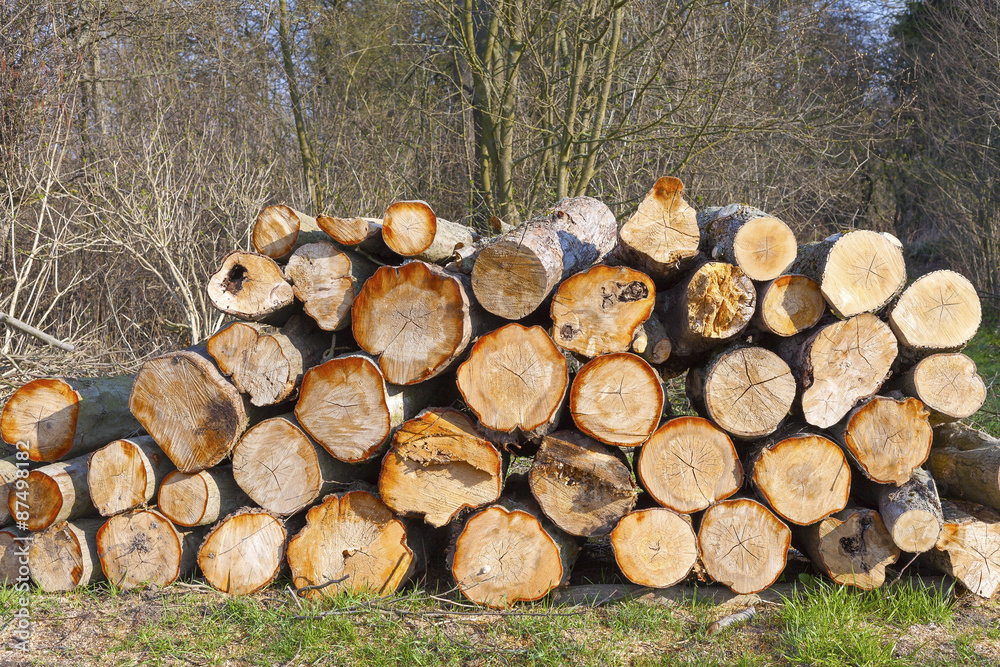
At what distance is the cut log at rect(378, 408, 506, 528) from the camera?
2822mm

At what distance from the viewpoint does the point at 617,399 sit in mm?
2758

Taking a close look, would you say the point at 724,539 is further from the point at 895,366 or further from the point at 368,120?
the point at 368,120

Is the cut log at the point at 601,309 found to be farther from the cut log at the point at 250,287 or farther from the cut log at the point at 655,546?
the cut log at the point at 250,287

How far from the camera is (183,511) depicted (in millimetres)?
2979

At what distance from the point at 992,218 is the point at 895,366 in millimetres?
7753

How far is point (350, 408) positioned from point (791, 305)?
1.91m

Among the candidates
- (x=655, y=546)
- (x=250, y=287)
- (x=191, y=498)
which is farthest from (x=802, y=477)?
(x=191, y=498)

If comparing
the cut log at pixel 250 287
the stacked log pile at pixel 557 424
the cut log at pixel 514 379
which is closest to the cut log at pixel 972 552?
the stacked log pile at pixel 557 424

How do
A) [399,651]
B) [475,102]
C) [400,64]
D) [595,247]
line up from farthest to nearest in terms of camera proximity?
1. [400,64]
2. [475,102]
3. [595,247]
4. [399,651]

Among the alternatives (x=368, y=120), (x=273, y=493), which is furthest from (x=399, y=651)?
(x=368, y=120)

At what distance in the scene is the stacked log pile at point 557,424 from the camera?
276cm

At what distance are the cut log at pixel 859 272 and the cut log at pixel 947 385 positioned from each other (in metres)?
0.35

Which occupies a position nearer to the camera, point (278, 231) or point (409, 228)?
point (409, 228)

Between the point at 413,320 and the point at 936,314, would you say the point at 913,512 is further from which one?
the point at 413,320
